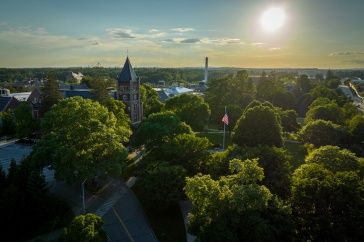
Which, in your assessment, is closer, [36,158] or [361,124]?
[36,158]

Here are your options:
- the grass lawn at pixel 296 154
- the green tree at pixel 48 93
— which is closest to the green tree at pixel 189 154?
the grass lawn at pixel 296 154

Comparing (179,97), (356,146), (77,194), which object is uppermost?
(179,97)

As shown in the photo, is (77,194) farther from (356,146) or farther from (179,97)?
(356,146)

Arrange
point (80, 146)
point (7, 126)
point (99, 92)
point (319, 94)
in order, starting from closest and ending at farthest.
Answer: point (80, 146) < point (99, 92) < point (7, 126) < point (319, 94)

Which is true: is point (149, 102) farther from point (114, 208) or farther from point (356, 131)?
point (356, 131)

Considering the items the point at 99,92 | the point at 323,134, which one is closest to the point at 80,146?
the point at 99,92

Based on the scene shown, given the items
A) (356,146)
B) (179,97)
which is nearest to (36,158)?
(179,97)

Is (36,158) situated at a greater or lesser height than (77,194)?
greater

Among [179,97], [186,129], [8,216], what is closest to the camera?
[8,216]
